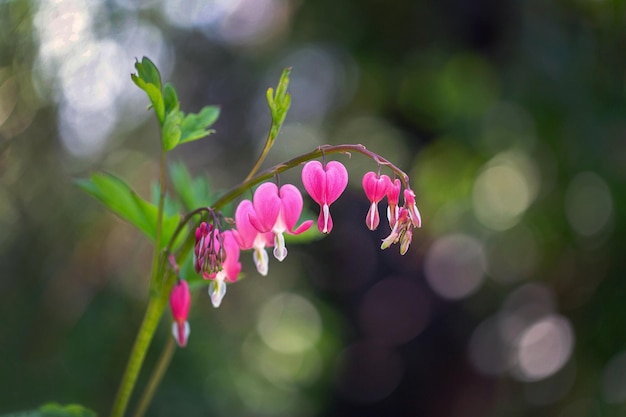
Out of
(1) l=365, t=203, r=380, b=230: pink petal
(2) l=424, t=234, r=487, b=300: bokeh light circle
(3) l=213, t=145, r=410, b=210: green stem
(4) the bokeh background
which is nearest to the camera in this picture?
(3) l=213, t=145, r=410, b=210: green stem

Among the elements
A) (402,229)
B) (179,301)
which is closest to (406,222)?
(402,229)

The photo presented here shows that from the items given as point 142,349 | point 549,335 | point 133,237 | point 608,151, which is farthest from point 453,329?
point 142,349

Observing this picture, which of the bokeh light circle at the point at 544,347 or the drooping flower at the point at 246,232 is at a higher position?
the drooping flower at the point at 246,232

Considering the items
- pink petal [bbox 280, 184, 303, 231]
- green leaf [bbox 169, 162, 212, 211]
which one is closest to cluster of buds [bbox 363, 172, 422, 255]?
pink petal [bbox 280, 184, 303, 231]

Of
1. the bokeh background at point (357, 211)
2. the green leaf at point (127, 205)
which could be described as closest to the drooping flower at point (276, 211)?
the green leaf at point (127, 205)

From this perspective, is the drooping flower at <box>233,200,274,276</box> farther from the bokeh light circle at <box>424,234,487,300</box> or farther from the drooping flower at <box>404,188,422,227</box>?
the bokeh light circle at <box>424,234,487,300</box>

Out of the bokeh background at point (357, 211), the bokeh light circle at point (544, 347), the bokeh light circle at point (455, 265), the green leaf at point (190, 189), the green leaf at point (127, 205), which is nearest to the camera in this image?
the green leaf at point (127, 205)

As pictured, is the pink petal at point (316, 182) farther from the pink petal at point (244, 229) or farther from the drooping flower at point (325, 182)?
the pink petal at point (244, 229)

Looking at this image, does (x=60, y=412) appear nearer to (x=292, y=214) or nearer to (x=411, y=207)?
(x=292, y=214)
